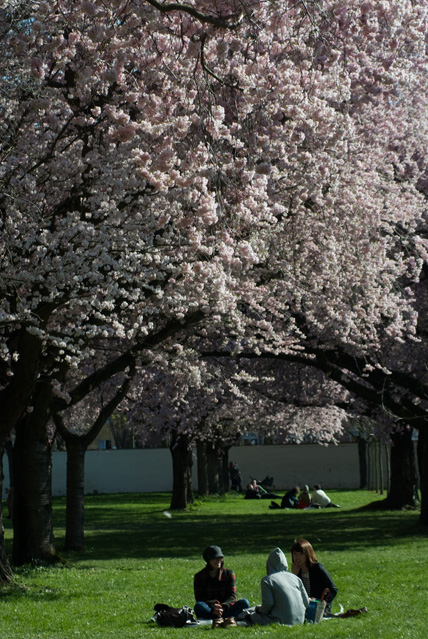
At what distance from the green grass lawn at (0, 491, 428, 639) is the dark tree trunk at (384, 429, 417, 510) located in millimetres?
2976

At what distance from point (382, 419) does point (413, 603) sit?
2012 centimetres

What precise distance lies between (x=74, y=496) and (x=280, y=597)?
11.6 metres

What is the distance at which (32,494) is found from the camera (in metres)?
17.4

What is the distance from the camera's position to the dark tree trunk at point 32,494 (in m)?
17.3

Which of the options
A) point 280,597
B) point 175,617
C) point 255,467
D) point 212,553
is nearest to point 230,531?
point 212,553

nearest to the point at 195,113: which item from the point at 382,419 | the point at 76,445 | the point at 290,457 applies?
the point at 76,445

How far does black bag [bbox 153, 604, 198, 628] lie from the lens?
10.6m

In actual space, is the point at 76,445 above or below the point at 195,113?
below

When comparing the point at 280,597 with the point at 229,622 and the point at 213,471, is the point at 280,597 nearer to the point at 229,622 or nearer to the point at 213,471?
the point at 229,622

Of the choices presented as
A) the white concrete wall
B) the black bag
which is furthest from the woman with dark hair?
the white concrete wall

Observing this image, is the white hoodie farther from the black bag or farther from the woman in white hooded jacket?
the black bag

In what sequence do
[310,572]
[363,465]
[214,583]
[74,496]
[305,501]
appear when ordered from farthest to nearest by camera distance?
[363,465] < [305,501] < [74,496] < [214,583] < [310,572]

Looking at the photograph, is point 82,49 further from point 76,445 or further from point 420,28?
point 76,445

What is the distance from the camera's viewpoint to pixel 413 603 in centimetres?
1170
